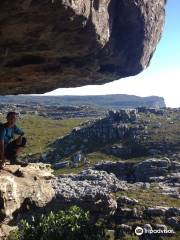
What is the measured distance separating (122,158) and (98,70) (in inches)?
6532

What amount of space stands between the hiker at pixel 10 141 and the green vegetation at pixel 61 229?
3931 centimetres

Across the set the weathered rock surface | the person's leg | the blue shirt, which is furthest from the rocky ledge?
→ the blue shirt

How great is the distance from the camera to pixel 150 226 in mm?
98688

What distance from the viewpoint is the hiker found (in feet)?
Answer: 81.8

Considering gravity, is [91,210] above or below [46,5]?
below

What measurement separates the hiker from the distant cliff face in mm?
4095

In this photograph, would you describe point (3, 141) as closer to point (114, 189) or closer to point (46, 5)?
point (46, 5)

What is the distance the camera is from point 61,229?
220 ft

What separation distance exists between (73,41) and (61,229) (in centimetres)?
4745

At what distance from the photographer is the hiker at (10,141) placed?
24938 mm

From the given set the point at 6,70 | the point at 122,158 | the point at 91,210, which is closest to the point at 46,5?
the point at 6,70
